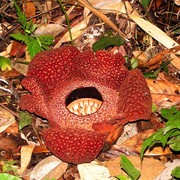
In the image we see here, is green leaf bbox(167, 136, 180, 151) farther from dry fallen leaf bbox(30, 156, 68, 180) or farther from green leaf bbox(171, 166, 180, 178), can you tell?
dry fallen leaf bbox(30, 156, 68, 180)

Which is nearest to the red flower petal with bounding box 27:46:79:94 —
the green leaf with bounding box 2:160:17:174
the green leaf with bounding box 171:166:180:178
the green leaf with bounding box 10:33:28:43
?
the green leaf with bounding box 10:33:28:43

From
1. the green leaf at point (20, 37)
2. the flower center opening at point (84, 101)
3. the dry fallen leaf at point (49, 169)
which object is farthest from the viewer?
the green leaf at point (20, 37)

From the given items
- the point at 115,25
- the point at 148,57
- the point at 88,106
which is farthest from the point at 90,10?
the point at 88,106

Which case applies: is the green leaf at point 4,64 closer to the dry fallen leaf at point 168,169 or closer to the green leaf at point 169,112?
the green leaf at point 169,112

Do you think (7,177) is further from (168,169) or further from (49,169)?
(168,169)

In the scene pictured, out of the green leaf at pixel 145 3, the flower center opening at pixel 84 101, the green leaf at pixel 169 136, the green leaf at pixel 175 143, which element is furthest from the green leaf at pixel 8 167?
the green leaf at pixel 145 3

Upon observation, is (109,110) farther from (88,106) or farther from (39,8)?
(39,8)
